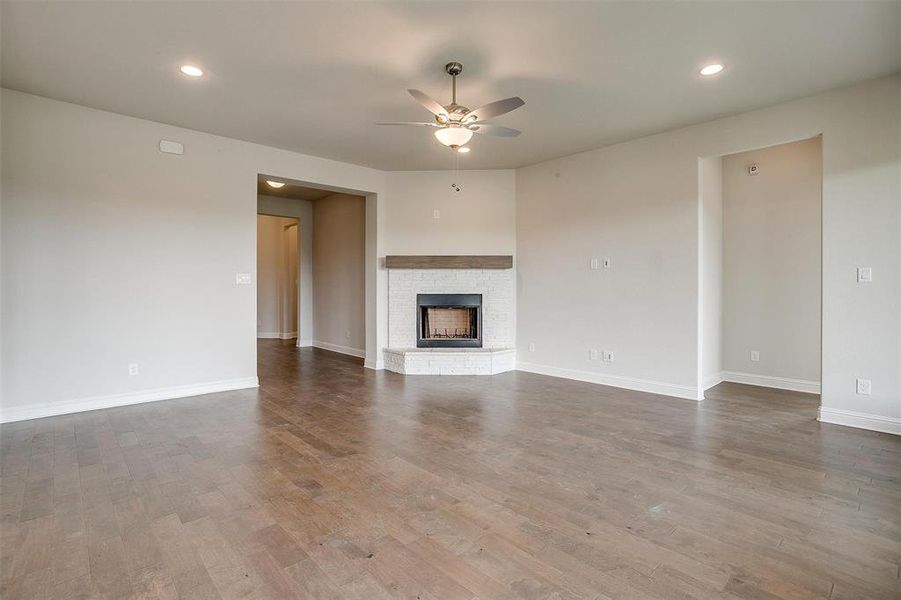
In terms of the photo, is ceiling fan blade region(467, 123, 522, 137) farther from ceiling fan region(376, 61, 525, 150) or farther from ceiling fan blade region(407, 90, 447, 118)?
ceiling fan blade region(407, 90, 447, 118)

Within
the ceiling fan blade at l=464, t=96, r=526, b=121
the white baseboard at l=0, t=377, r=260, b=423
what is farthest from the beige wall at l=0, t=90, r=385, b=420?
the ceiling fan blade at l=464, t=96, r=526, b=121

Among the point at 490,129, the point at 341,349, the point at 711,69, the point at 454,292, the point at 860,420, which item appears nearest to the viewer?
the point at 711,69

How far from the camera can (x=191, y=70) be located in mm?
3443

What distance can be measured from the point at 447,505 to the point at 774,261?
5063 millimetres

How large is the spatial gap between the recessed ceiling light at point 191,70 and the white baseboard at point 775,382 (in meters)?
6.56

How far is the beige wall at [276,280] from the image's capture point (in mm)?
9945

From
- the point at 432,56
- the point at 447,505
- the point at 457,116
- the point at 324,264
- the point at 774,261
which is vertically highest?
the point at 432,56

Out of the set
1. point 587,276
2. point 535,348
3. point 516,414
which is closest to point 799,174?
point 587,276

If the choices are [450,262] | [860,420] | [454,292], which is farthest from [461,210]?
[860,420]

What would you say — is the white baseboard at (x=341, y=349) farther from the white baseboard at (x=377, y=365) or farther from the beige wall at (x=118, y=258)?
the beige wall at (x=118, y=258)

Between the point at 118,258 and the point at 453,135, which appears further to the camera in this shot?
the point at 118,258

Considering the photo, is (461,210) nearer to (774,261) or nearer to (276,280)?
(774,261)

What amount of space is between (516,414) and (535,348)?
85.6 inches

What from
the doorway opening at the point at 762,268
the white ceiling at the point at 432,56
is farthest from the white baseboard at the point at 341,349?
the doorway opening at the point at 762,268
